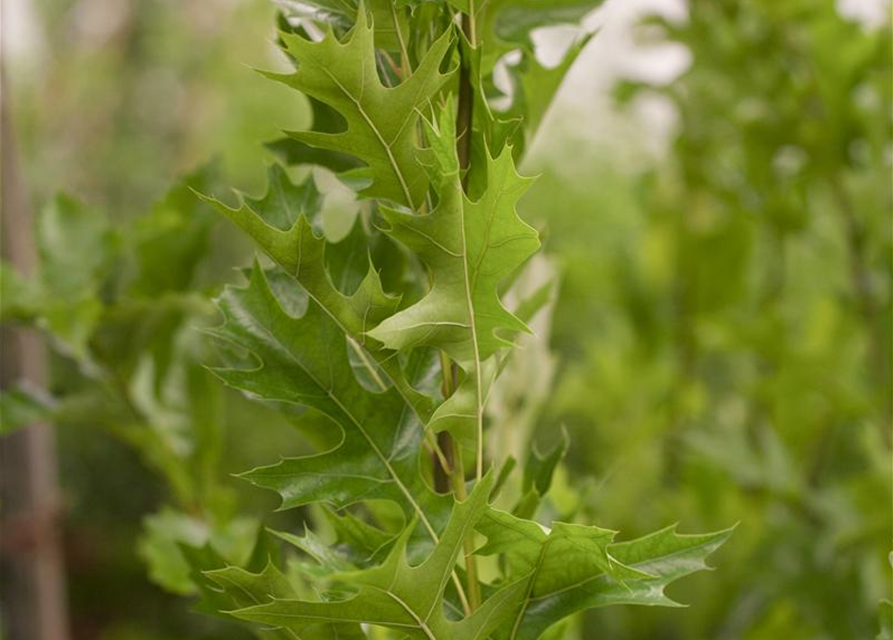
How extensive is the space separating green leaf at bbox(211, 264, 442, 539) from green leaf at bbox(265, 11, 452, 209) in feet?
0.19

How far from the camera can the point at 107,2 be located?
4086mm

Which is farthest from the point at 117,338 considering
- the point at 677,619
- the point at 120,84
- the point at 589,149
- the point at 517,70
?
the point at 120,84

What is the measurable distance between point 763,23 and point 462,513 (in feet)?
2.43

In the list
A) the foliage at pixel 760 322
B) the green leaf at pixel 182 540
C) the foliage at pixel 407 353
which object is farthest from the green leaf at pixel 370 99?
the foliage at pixel 760 322

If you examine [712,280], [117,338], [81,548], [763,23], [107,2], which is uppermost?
[763,23]

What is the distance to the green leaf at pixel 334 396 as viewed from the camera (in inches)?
14.9

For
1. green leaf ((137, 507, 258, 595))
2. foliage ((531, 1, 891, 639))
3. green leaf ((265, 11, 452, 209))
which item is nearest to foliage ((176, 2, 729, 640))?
green leaf ((265, 11, 452, 209))

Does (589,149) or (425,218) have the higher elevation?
(425,218)

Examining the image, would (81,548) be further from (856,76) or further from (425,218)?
(425,218)

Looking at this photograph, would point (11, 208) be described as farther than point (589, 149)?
No

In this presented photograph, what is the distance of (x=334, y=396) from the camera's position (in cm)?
39

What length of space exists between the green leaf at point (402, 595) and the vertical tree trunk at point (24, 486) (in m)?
0.68

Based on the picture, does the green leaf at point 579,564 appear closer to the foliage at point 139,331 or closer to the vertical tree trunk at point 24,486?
the foliage at point 139,331

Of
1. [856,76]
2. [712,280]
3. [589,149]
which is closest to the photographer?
[856,76]
